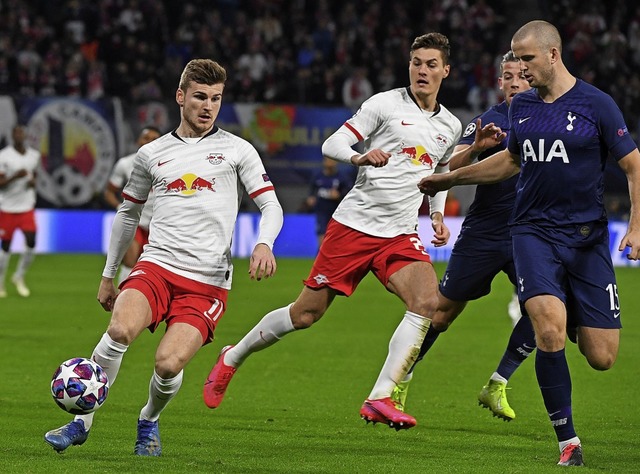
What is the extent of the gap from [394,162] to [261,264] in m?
2.03

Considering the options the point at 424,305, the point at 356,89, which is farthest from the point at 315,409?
the point at 356,89

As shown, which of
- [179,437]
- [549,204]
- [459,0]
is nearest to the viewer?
[549,204]

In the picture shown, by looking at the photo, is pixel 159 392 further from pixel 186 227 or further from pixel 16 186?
pixel 16 186

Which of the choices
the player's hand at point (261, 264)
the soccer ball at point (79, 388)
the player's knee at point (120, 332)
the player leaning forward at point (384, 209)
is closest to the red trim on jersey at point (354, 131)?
the player leaning forward at point (384, 209)

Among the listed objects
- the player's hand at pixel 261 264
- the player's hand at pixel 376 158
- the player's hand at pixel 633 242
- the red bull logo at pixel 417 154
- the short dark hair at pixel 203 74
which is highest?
the short dark hair at pixel 203 74

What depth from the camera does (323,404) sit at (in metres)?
8.83

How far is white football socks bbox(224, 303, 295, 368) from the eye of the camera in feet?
26.4

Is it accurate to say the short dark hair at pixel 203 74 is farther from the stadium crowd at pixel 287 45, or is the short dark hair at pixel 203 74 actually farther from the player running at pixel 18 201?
the stadium crowd at pixel 287 45

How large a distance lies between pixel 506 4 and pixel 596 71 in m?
3.41

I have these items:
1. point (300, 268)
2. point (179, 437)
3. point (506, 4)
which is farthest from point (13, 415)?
point (506, 4)

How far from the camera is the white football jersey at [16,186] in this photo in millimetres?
17656

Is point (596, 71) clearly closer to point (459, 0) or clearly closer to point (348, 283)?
point (459, 0)

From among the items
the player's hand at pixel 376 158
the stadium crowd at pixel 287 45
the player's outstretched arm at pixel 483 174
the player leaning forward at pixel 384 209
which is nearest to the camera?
the player's hand at pixel 376 158

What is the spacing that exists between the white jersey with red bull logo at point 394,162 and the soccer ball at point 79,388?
238cm
